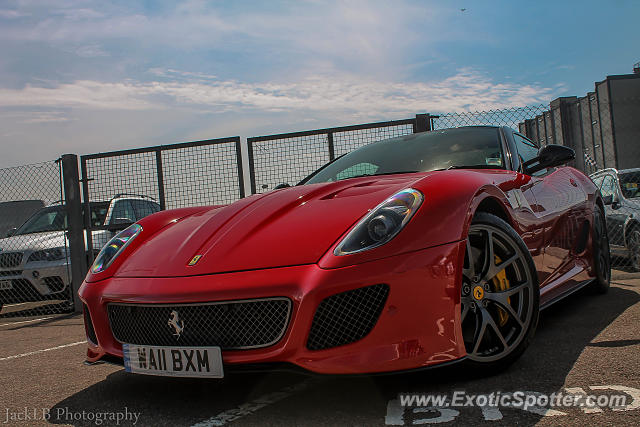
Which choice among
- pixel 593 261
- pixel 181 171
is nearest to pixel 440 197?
pixel 593 261

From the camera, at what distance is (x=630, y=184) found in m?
7.45

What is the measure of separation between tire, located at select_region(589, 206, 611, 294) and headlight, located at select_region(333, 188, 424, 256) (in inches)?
105

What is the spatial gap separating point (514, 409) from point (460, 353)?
29cm

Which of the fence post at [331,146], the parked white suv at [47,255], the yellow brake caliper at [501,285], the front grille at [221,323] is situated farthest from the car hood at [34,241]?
the yellow brake caliper at [501,285]

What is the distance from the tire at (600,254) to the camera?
4633 millimetres

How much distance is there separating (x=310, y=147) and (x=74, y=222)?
118 inches

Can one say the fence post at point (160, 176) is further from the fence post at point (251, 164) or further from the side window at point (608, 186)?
the side window at point (608, 186)

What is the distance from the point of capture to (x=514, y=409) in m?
2.12

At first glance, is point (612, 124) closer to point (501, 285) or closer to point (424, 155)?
point (424, 155)

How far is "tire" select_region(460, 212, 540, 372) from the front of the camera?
257 cm

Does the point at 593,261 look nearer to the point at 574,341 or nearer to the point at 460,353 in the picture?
the point at 574,341

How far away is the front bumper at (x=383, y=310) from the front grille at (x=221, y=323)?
31mm

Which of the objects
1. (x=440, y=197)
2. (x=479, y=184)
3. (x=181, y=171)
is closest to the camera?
(x=440, y=197)

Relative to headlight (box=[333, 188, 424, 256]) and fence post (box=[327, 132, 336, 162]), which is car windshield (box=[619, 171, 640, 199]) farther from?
headlight (box=[333, 188, 424, 256])
